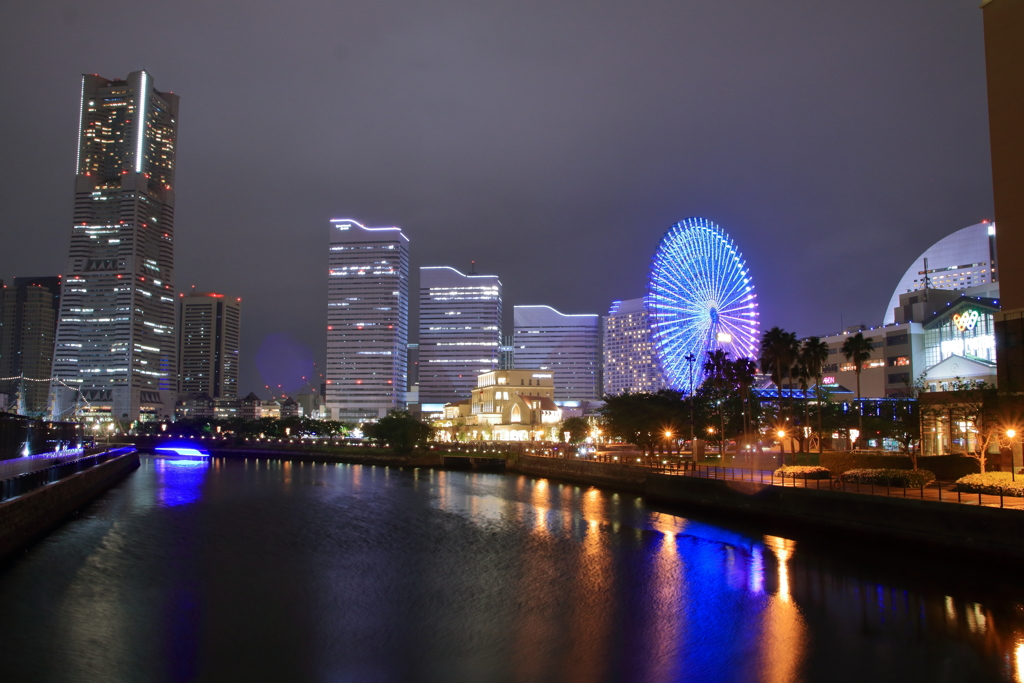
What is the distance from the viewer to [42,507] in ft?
137

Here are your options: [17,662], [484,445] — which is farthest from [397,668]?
[484,445]

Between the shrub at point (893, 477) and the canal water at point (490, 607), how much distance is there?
562 cm

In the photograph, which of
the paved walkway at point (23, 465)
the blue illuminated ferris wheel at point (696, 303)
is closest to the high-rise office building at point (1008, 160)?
the blue illuminated ferris wheel at point (696, 303)

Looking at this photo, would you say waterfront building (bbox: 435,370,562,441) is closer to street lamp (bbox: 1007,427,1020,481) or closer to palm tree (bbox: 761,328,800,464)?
palm tree (bbox: 761,328,800,464)

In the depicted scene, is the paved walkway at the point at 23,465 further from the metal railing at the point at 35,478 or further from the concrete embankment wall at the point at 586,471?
the concrete embankment wall at the point at 586,471

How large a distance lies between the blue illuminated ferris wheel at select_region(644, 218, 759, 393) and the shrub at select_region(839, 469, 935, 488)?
144 ft

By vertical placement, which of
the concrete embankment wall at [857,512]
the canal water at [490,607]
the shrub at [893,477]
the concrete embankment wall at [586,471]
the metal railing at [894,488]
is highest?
the shrub at [893,477]

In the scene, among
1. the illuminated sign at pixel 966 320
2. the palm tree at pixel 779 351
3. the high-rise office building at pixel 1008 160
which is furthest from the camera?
the illuminated sign at pixel 966 320

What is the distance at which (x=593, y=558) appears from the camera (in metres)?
37.1

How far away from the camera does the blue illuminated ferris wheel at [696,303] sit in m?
86.2

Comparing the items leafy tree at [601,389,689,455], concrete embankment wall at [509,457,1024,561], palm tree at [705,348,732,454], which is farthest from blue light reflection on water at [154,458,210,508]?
palm tree at [705,348,732,454]

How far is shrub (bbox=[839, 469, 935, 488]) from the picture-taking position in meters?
37.9

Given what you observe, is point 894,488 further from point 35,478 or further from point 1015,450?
point 35,478

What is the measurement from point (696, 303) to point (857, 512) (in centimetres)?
5158
